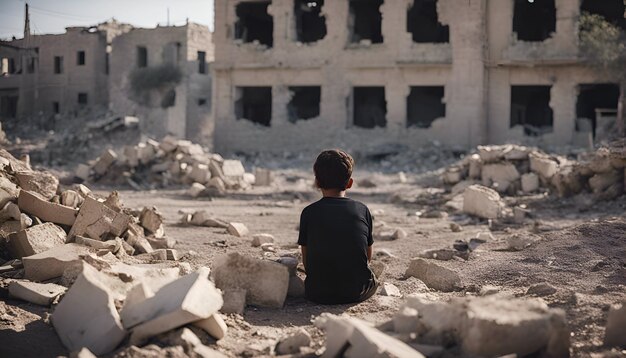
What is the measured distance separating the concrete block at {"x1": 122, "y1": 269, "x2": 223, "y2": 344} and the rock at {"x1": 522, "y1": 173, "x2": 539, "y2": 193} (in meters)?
10.5

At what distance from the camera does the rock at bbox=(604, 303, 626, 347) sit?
11.9ft

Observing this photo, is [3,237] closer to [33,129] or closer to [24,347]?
[24,347]

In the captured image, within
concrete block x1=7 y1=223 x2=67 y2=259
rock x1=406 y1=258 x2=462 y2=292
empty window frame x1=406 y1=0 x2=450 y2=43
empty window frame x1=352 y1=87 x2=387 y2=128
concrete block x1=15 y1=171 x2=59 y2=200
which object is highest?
empty window frame x1=406 y1=0 x2=450 y2=43

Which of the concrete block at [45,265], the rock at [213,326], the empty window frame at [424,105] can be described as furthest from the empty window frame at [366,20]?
the rock at [213,326]

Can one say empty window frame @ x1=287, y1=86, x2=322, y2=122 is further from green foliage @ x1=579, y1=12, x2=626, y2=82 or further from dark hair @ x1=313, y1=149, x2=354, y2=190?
dark hair @ x1=313, y1=149, x2=354, y2=190

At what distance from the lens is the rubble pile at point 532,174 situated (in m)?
11.1

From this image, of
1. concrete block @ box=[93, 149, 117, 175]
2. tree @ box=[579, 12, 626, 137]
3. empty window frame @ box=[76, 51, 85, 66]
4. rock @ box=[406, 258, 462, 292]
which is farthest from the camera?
empty window frame @ box=[76, 51, 85, 66]

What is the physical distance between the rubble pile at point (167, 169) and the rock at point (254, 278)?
1090cm

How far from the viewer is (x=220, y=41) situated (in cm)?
2384

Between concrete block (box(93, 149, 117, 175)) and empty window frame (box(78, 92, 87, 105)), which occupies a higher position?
empty window frame (box(78, 92, 87, 105))

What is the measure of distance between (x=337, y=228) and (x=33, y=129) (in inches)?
1181

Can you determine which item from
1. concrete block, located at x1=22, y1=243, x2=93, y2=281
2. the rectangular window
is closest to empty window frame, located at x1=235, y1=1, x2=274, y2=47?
the rectangular window

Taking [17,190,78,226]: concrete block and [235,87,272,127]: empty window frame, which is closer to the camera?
[17,190,78,226]: concrete block

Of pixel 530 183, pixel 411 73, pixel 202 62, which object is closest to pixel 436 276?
pixel 530 183
